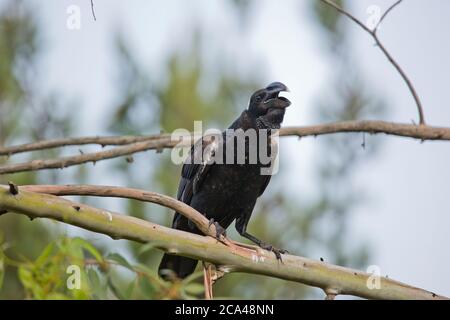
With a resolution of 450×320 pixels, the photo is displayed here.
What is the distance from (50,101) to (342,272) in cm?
572

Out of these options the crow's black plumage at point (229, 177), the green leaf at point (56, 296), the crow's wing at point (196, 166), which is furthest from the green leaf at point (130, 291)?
the crow's wing at point (196, 166)

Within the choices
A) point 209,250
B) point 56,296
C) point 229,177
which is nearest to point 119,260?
point 56,296

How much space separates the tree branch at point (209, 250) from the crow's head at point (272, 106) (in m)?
1.67

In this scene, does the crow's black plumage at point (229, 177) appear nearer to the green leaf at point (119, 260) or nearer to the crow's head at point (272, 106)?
the crow's head at point (272, 106)

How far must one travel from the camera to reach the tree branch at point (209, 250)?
10.6 ft

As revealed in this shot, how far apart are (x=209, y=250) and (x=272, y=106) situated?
1937 mm

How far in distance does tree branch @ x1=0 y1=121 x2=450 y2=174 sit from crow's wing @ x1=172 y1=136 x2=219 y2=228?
0.71 ft

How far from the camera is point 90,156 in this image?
15.7 feet

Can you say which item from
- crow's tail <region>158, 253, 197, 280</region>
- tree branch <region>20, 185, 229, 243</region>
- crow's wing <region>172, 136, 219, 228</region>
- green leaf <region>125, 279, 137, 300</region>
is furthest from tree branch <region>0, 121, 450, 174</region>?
tree branch <region>20, 185, 229, 243</region>

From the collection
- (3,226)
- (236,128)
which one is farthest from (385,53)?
(3,226)

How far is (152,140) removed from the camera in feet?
16.8

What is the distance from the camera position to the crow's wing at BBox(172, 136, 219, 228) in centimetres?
537

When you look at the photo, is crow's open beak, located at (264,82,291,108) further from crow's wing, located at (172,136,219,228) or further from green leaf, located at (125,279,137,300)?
green leaf, located at (125,279,137,300)
